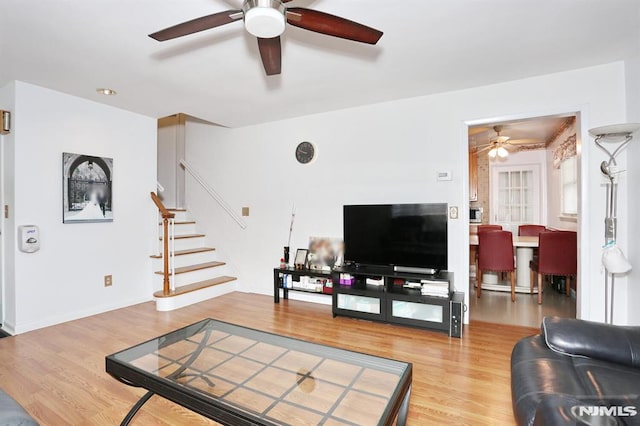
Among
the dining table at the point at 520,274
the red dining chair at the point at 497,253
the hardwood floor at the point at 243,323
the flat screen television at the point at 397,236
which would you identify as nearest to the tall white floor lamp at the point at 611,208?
the hardwood floor at the point at 243,323

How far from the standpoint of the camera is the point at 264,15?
1.49 metres

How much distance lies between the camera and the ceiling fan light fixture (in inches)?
58.2

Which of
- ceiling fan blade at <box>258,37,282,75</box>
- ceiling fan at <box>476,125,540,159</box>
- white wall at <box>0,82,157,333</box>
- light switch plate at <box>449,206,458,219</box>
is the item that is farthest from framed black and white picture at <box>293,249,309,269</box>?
ceiling fan at <box>476,125,540,159</box>

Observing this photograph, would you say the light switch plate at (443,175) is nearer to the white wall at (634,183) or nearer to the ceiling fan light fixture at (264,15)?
the white wall at (634,183)

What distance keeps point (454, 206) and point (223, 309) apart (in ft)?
9.58

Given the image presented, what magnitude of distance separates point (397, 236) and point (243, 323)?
6.19ft

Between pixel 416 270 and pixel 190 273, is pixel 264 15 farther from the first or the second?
pixel 190 273

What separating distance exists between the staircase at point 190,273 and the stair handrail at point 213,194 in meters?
0.60

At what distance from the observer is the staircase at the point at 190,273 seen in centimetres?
390

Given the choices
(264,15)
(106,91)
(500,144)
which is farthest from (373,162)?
(500,144)

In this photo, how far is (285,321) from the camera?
3.42 m

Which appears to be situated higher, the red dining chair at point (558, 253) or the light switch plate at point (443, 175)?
the light switch plate at point (443, 175)

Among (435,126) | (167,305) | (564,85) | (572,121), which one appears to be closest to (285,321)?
(167,305)

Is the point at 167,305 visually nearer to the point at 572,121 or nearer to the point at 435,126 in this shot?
the point at 435,126
